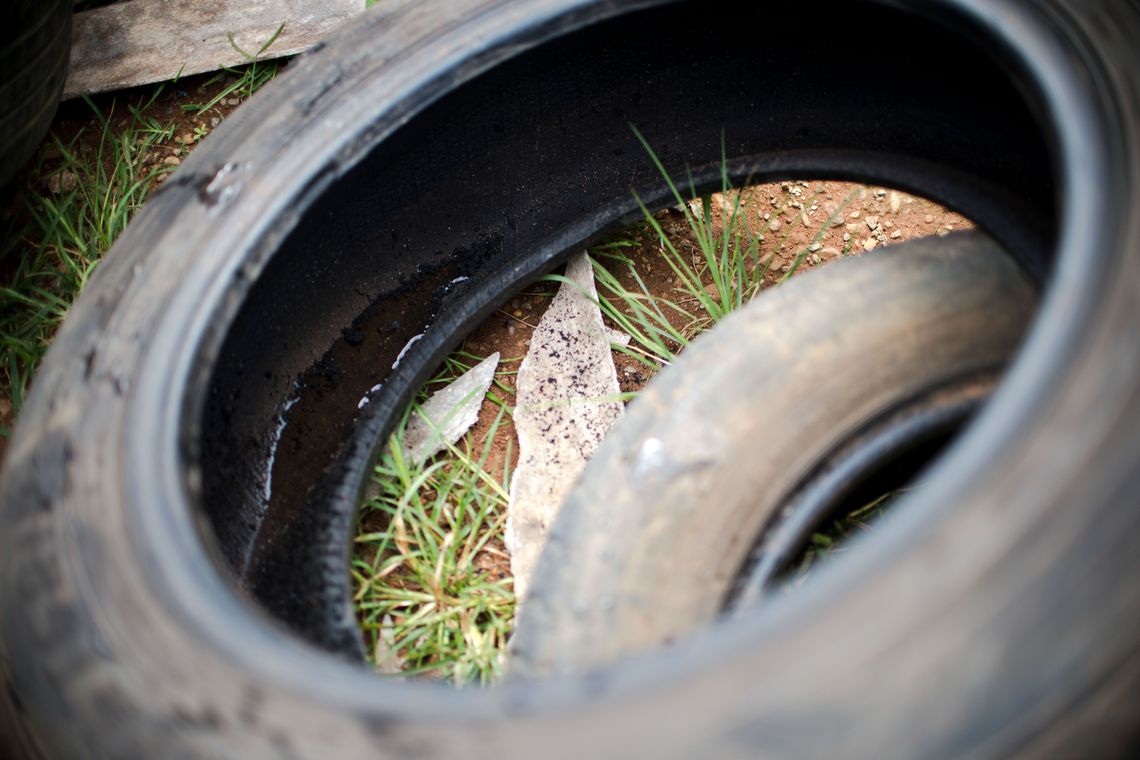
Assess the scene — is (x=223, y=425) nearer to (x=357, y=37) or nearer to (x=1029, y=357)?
(x=357, y=37)

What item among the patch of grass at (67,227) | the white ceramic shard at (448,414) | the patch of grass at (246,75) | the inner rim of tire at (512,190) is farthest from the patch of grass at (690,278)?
the patch of grass at (67,227)

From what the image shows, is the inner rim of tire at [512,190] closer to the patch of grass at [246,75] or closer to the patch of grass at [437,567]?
the patch of grass at [437,567]

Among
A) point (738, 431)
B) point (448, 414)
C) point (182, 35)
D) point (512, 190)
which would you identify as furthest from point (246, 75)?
point (738, 431)

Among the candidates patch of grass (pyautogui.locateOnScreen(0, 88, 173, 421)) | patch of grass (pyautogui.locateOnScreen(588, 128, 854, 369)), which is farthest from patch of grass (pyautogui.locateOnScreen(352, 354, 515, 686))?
patch of grass (pyautogui.locateOnScreen(0, 88, 173, 421))

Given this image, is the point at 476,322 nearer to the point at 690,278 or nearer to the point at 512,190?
the point at 512,190

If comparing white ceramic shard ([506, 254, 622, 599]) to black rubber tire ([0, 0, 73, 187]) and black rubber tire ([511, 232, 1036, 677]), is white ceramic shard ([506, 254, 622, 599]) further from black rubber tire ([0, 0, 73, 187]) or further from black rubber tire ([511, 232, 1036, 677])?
black rubber tire ([0, 0, 73, 187])

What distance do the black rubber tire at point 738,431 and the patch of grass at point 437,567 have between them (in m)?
0.39

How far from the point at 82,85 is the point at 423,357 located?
123cm

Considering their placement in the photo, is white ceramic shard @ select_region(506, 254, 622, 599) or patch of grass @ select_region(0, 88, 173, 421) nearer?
white ceramic shard @ select_region(506, 254, 622, 599)

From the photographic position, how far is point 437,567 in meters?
1.62

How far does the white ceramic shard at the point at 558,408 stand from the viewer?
1663 mm

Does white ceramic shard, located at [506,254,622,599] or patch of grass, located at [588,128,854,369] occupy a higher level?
patch of grass, located at [588,128,854,369]

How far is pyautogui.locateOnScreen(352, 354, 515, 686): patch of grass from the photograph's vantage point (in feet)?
5.10

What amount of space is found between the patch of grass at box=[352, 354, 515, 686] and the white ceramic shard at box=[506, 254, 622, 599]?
4 cm
